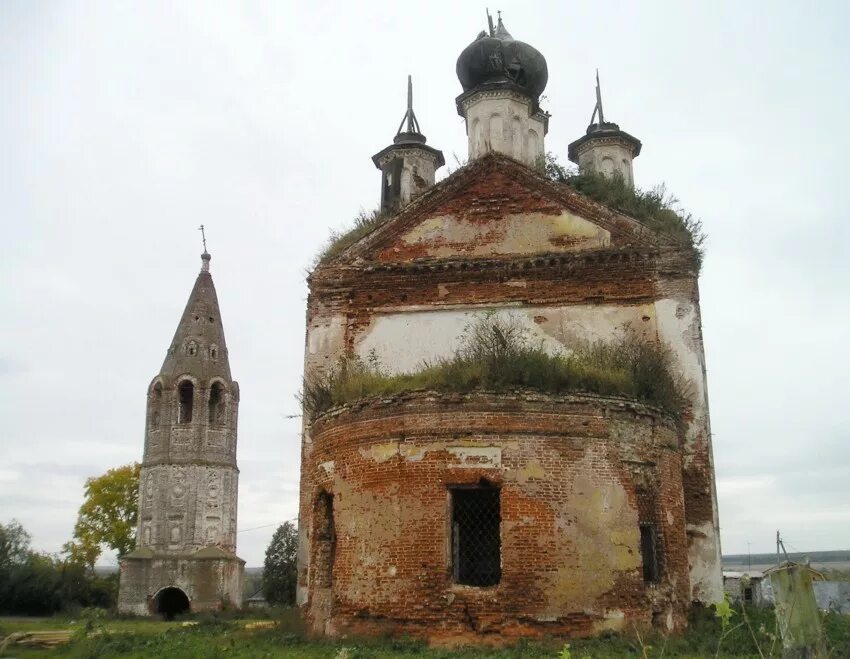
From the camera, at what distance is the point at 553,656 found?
30.0 feet

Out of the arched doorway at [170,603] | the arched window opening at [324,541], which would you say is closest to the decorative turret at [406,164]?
the arched window opening at [324,541]

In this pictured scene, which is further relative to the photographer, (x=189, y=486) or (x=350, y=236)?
(x=189, y=486)

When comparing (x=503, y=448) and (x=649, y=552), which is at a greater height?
(x=503, y=448)

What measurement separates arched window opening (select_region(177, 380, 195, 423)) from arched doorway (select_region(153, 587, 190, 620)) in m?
6.34

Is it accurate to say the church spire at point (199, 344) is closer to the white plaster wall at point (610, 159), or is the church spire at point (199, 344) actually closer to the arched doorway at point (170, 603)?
the arched doorway at point (170, 603)

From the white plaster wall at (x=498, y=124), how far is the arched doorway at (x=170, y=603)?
21248 millimetres

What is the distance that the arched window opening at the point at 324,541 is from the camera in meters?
11.5

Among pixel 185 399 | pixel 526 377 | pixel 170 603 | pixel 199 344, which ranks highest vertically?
pixel 199 344

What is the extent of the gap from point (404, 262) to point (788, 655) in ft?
37.3

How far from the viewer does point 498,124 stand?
18562mm

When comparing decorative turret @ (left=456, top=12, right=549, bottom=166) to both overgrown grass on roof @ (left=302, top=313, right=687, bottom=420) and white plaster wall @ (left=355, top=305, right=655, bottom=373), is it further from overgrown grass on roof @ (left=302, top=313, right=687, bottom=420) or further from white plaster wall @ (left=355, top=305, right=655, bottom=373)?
overgrown grass on roof @ (left=302, top=313, right=687, bottom=420)

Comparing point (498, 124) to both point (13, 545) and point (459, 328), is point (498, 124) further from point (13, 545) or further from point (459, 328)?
point (13, 545)

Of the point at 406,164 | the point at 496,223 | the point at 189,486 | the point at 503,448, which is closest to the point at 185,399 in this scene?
the point at 189,486

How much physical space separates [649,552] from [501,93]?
10983 mm
